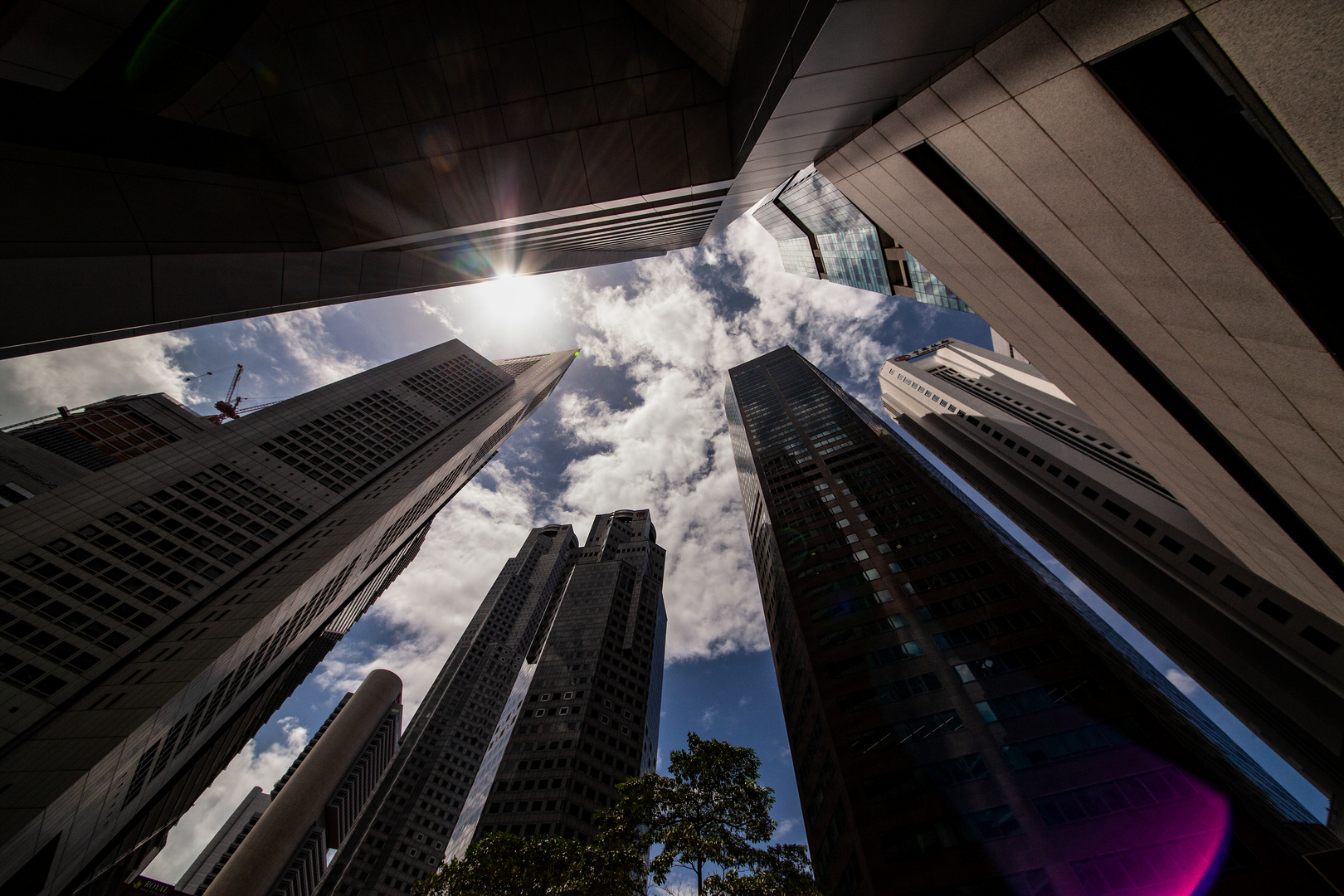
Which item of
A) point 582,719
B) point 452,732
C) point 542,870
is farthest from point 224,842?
point 542,870

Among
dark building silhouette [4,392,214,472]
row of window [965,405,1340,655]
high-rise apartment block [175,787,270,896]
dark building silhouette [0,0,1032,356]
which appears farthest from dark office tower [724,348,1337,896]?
high-rise apartment block [175,787,270,896]

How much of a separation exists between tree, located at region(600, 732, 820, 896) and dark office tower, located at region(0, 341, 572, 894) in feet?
98.8

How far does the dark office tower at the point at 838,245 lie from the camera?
A: 4031 cm

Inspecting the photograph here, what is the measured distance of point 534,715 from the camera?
207 feet

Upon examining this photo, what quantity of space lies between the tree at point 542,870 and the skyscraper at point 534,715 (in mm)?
21022

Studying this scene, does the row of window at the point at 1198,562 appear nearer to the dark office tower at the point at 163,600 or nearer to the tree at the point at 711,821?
the tree at the point at 711,821

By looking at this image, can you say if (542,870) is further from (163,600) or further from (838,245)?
(838,245)

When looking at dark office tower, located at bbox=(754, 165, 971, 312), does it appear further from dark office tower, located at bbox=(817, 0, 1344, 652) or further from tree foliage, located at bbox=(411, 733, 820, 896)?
tree foliage, located at bbox=(411, 733, 820, 896)

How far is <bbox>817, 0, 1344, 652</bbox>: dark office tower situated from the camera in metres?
3.84

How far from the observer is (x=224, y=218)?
27.7 ft

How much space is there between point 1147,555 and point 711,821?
60832 millimetres

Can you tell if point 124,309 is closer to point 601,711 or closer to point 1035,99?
point 1035,99

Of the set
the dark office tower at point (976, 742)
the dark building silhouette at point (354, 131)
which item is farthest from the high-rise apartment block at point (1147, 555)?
the dark building silhouette at point (354, 131)

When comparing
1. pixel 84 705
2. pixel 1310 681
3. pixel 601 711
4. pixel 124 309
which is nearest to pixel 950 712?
pixel 1310 681
